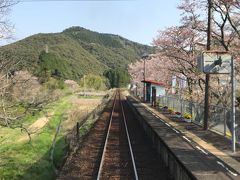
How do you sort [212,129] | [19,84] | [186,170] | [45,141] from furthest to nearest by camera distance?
[45,141] → [212,129] → [19,84] → [186,170]

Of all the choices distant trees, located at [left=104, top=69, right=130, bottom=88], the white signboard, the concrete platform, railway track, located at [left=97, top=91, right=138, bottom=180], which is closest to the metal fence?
the concrete platform

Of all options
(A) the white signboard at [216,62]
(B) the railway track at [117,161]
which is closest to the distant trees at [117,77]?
(B) the railway track at [117,161]

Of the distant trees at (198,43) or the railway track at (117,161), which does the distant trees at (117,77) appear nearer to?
the distant trees at (198,43)

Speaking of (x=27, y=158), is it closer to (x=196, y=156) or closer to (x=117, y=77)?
(x=196, y=156)

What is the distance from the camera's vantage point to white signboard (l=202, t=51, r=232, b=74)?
14.7m

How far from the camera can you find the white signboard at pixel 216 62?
48.2 feet

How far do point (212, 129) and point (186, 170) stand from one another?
363 inches

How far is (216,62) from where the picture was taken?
1482cm

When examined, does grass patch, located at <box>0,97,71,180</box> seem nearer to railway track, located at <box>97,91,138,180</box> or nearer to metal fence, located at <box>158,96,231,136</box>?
railway track, located at <box>97,91,138,180</box>

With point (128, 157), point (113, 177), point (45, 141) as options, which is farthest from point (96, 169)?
point (45, 141)

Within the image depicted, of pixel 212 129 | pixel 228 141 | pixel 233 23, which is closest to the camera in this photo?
pixel 228 141

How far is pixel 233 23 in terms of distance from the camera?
24328 millimetres

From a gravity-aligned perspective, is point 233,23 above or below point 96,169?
above

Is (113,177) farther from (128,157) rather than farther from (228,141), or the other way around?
(228,141)
